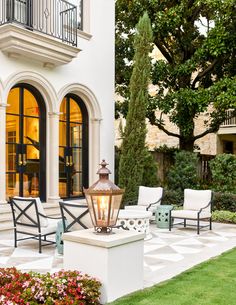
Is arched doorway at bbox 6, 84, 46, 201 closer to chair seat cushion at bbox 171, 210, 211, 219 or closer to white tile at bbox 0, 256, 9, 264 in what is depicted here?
white tile at bbox 0, 256, 9, 264

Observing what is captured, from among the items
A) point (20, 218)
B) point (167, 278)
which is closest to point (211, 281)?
point (167, 278)

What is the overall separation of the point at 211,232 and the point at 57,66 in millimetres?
5866

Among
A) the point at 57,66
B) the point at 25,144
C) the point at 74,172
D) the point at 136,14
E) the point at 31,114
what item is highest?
the point at 136,14

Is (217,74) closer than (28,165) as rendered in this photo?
No

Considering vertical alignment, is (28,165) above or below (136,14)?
below

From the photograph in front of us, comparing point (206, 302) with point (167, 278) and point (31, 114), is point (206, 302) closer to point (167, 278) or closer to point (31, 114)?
point (167, 278)

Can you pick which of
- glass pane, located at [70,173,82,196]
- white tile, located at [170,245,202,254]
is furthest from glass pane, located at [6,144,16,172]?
white tile, located at [170,245,202,254]

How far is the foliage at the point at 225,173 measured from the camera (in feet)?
39.3

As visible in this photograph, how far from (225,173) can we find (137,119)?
3269 mm

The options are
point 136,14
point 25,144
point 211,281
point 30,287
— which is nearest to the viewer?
point 30,287

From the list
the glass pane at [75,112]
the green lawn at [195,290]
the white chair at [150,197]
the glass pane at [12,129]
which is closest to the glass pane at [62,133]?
the glass pane at [75,112]

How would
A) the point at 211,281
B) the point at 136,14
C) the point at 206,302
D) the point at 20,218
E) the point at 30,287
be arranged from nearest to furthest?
the point at 30,287, the point at 206,302, the point at 211,281, the point at 20,218, the point at 136,14

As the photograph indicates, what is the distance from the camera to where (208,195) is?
30.4ft

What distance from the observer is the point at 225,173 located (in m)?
12.2
